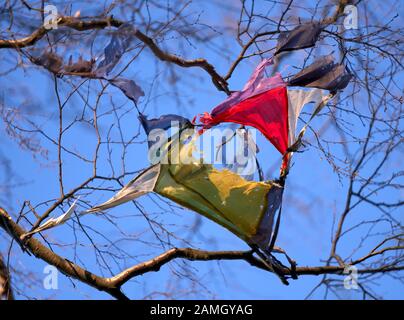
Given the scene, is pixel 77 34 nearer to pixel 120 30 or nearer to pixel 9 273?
pixel 120 30

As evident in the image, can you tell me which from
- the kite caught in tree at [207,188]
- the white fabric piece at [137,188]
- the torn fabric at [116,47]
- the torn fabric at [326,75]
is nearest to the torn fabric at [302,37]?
the torn fabric at [326,75]

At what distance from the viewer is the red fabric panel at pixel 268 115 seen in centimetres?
425

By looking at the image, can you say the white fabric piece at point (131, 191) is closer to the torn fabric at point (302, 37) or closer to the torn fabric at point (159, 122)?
the torn fabric at point (159, 122)

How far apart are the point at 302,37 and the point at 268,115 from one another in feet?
1.85

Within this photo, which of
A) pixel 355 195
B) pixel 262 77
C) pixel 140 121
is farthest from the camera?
pixel 262 77

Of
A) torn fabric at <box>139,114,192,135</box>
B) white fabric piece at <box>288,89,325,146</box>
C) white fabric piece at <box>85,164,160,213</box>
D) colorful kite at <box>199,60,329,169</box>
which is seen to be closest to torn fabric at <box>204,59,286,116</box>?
colorful kite at <box>199,60,329,169</box>

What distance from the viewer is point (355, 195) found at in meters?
3.68

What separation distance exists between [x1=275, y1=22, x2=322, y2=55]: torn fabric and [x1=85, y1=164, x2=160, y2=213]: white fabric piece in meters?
1.23

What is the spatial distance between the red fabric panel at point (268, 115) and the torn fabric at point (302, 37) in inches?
11.6

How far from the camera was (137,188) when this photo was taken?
3941mm

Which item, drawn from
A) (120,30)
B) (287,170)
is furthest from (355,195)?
→ (120,30)

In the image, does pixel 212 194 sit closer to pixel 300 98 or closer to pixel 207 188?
pixel 207 188

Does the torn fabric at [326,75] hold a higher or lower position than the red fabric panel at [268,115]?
higher
